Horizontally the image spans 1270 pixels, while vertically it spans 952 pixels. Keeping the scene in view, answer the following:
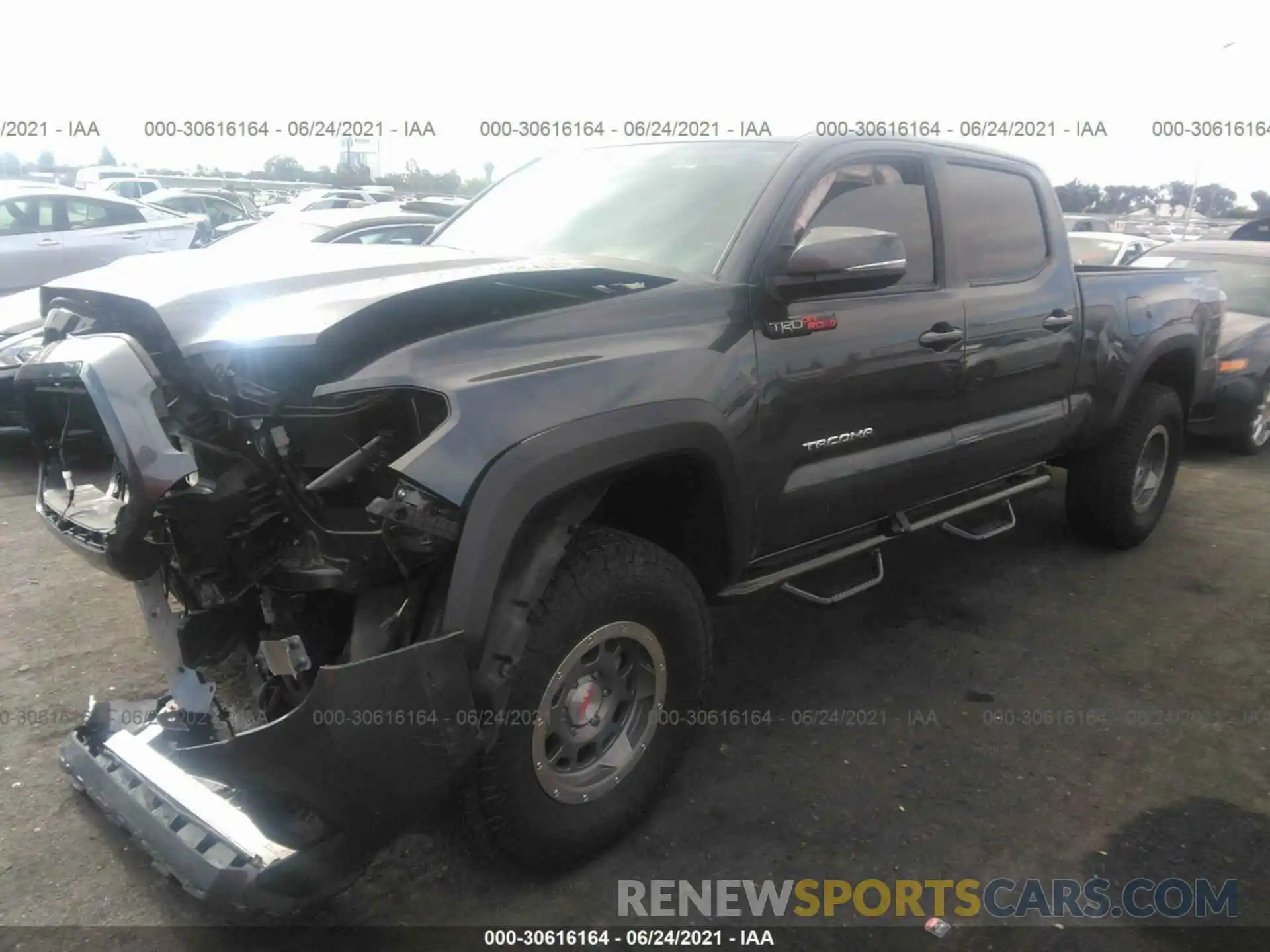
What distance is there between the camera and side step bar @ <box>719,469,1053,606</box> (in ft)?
10.8

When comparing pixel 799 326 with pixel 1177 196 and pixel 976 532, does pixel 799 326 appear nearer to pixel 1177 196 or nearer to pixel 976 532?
pixel 976 532

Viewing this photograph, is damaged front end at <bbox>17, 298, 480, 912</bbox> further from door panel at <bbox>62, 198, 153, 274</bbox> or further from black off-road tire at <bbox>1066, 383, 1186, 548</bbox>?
door panel at <bbox>62, 198, 153, 274</bbox>

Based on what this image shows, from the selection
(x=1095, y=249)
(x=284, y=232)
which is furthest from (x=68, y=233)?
(x=1095, y=249)

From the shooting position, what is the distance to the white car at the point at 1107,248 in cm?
1078

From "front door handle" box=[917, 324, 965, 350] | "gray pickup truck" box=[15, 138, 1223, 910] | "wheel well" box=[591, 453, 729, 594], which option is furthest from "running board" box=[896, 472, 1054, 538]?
"wheel well" box=[591, 453, 729, 594]

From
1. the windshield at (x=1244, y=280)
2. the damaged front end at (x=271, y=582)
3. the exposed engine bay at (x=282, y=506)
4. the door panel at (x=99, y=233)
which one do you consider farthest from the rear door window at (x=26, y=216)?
the windshield at (x=1244, y=280)

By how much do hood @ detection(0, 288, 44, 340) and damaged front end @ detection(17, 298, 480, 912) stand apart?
4217mm

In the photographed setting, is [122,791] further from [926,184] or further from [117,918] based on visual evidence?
[926,184]

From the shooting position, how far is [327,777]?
2.07m

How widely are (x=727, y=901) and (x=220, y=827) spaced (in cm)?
131

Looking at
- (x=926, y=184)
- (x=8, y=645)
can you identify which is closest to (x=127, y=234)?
(x=8, y=645)

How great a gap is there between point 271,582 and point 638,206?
1.85 meters

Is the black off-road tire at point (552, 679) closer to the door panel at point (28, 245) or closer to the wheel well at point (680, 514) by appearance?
the wheel well at point (680, 514)

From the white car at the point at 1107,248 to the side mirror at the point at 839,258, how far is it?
8.54m
